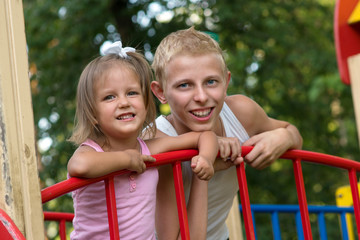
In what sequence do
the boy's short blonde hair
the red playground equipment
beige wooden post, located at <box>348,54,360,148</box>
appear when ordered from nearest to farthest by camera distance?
the red playground equipment < beige wooden post, located at <box>348,54,360,148</box> < the boy's short blonde hair

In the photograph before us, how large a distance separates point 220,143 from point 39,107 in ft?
13.9

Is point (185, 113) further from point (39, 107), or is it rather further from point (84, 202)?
point (39, 107)

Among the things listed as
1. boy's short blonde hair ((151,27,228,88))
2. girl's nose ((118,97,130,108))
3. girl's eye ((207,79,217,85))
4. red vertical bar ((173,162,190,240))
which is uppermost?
boy's short blonde hair ((151,27,228,88))

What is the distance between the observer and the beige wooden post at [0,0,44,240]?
4.83ft

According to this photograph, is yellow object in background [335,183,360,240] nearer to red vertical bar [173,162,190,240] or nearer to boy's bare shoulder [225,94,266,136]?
boy's bare shoulder [225,94,266,136]

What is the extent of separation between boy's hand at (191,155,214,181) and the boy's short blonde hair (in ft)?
1.48

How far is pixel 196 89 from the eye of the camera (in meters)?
2.13

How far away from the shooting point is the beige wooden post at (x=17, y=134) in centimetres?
147

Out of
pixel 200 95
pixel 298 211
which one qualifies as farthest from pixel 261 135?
pixel 298 211

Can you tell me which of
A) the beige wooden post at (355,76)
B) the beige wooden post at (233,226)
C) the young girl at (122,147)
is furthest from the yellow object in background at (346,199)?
the young girl at (122,147)

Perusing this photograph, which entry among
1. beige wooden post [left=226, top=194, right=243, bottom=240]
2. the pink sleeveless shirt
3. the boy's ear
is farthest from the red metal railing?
beige wooden post [left=226, top=194, right=243, bottom=240]

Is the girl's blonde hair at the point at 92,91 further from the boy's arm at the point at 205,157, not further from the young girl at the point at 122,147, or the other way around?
the boy's arm at the point at 205,157

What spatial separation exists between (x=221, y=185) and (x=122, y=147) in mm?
574

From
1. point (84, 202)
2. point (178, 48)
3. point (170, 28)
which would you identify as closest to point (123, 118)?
point (84, 202)
